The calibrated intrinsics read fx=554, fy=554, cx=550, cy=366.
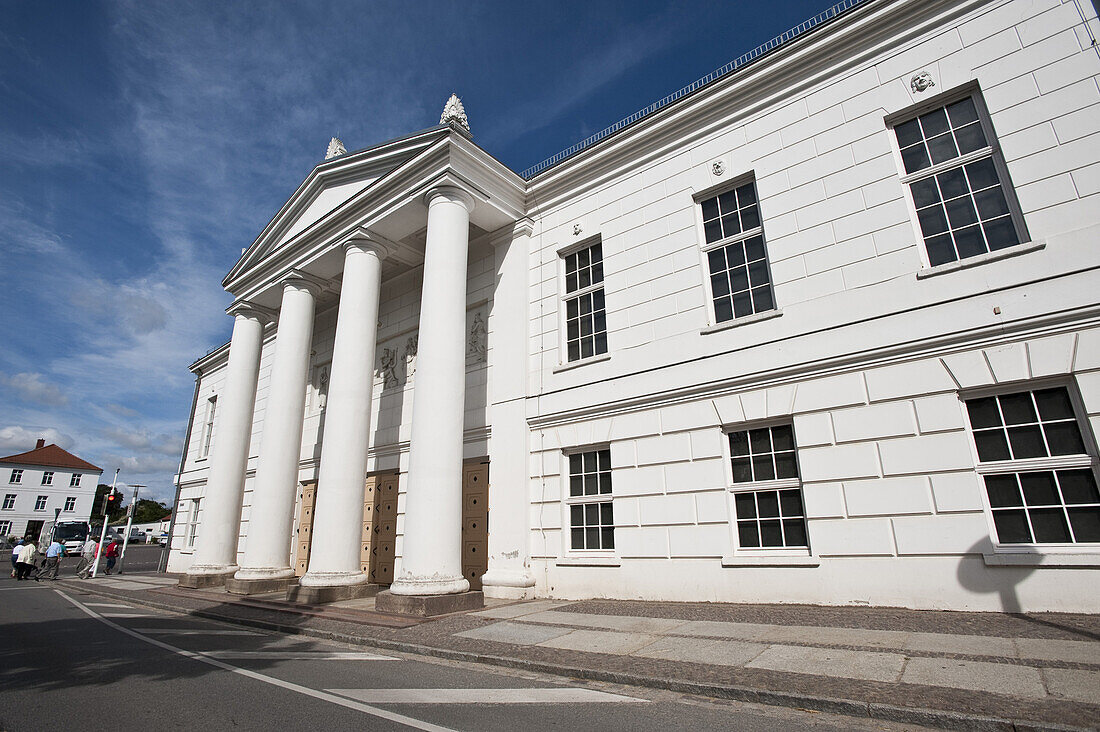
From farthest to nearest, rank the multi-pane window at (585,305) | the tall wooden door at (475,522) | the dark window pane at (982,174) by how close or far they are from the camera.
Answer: the tall wooden door at (475,522)
the multi-pane window at (585,305)
the dark window pane at (982,174)

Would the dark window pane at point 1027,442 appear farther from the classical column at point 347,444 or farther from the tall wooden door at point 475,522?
the classical column at point 347,444

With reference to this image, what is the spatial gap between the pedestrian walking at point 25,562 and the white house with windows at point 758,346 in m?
16.1

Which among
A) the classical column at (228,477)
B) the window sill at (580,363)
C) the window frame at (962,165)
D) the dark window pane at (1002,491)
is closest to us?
the dark window pane at (1002,491)

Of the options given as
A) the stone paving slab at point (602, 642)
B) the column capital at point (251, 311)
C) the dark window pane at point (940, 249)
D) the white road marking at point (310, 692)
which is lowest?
the white road marking at point (310, 692)

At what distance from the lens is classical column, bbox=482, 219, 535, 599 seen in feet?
40.5

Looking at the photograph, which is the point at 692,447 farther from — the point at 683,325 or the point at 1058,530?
the point at 1058,530

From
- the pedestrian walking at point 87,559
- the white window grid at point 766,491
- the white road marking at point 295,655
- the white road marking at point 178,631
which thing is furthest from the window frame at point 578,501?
the pedestrian walking at point 87,559

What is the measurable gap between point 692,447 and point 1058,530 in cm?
516

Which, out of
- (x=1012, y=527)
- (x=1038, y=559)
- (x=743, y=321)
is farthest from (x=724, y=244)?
(x=1038, y=559)

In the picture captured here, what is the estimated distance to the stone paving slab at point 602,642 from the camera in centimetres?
662

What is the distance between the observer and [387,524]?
15859mm

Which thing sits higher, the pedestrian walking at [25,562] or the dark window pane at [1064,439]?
the dark window pane at [1064,439]

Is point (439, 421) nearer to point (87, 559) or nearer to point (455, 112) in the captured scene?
point (455, 112)

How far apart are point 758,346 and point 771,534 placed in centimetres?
330
